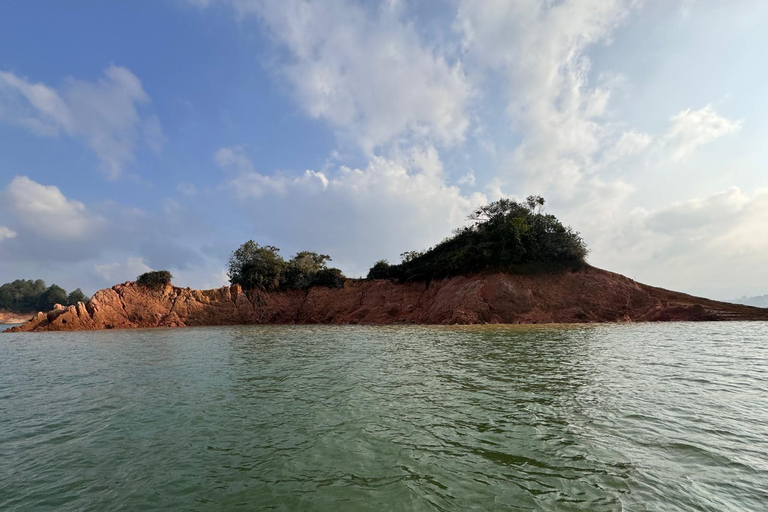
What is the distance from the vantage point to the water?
15.2 ft

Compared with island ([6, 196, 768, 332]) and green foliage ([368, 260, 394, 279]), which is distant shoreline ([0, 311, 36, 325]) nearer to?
island ([6, 196, 768, 332])

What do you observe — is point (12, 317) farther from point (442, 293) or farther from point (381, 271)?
point (442, 293)

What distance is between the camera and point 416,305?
5034cm

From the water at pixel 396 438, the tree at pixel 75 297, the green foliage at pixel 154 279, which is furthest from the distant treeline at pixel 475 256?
the tree at pixel 75 297

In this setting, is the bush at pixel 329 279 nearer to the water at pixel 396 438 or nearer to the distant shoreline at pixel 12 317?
the water at pixel 396 438

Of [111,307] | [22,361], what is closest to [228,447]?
[22,361]

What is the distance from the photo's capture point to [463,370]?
41.7 ft

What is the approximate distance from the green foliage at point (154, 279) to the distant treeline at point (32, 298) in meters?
83.9

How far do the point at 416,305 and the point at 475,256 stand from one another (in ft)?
36.2

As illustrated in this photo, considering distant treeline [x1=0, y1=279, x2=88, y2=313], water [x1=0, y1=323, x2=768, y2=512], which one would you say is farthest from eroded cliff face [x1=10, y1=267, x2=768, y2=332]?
distant treeline [x1=0, y1=279, x2=88, y2=313]

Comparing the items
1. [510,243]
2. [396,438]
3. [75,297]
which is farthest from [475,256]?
[75,297]

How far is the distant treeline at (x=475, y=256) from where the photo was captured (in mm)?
46031

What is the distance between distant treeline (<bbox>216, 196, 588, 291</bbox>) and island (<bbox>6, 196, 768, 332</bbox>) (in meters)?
0.15

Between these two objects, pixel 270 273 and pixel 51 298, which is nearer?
pixel 270 273
